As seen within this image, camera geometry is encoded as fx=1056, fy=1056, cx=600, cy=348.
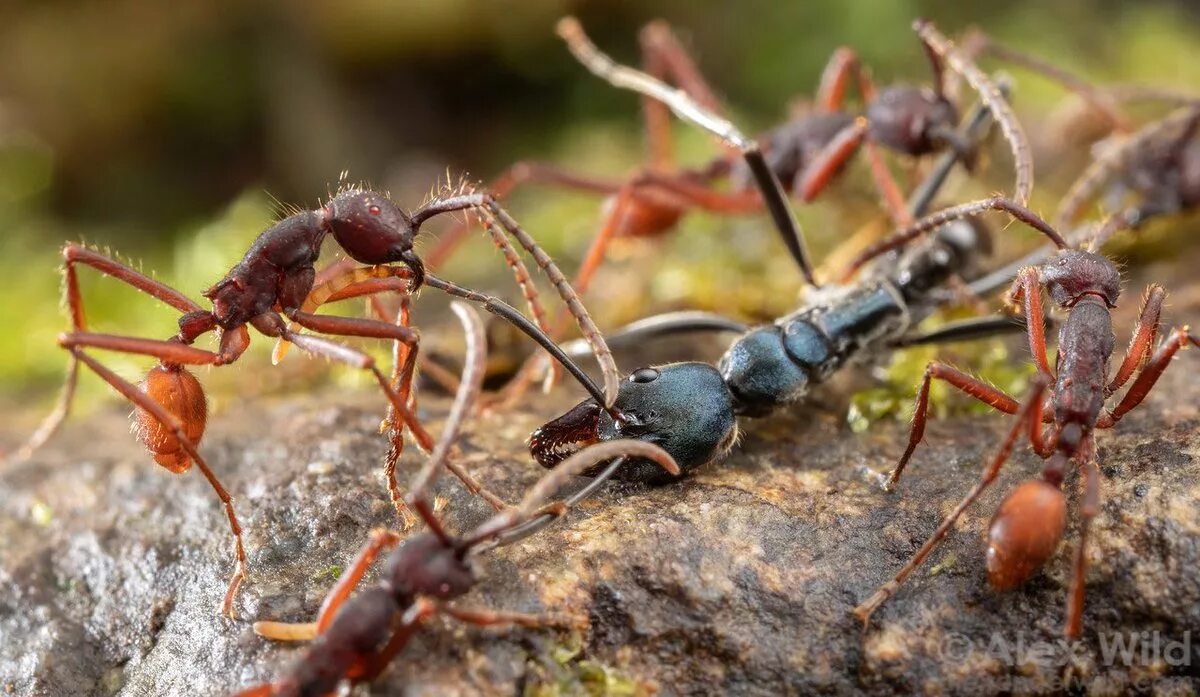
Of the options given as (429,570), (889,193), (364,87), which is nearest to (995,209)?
Answer: (889,193)

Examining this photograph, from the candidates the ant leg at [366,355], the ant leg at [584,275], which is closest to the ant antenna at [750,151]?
the ant leg at [584,275]

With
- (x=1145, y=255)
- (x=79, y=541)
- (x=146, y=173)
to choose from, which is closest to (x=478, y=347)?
(x=79, y=541)

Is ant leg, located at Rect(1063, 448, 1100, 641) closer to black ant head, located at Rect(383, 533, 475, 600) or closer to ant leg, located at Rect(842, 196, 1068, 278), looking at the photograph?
ant leg, located at Rect(842, 196, 1068, 278)

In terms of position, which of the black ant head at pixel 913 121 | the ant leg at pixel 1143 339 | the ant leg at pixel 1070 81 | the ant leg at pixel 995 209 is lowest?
the ant leg at pixel 1143 339

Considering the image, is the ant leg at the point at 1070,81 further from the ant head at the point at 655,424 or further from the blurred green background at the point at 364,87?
the ant head at the point at 655,424

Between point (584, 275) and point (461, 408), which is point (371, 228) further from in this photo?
point (584, 275)
